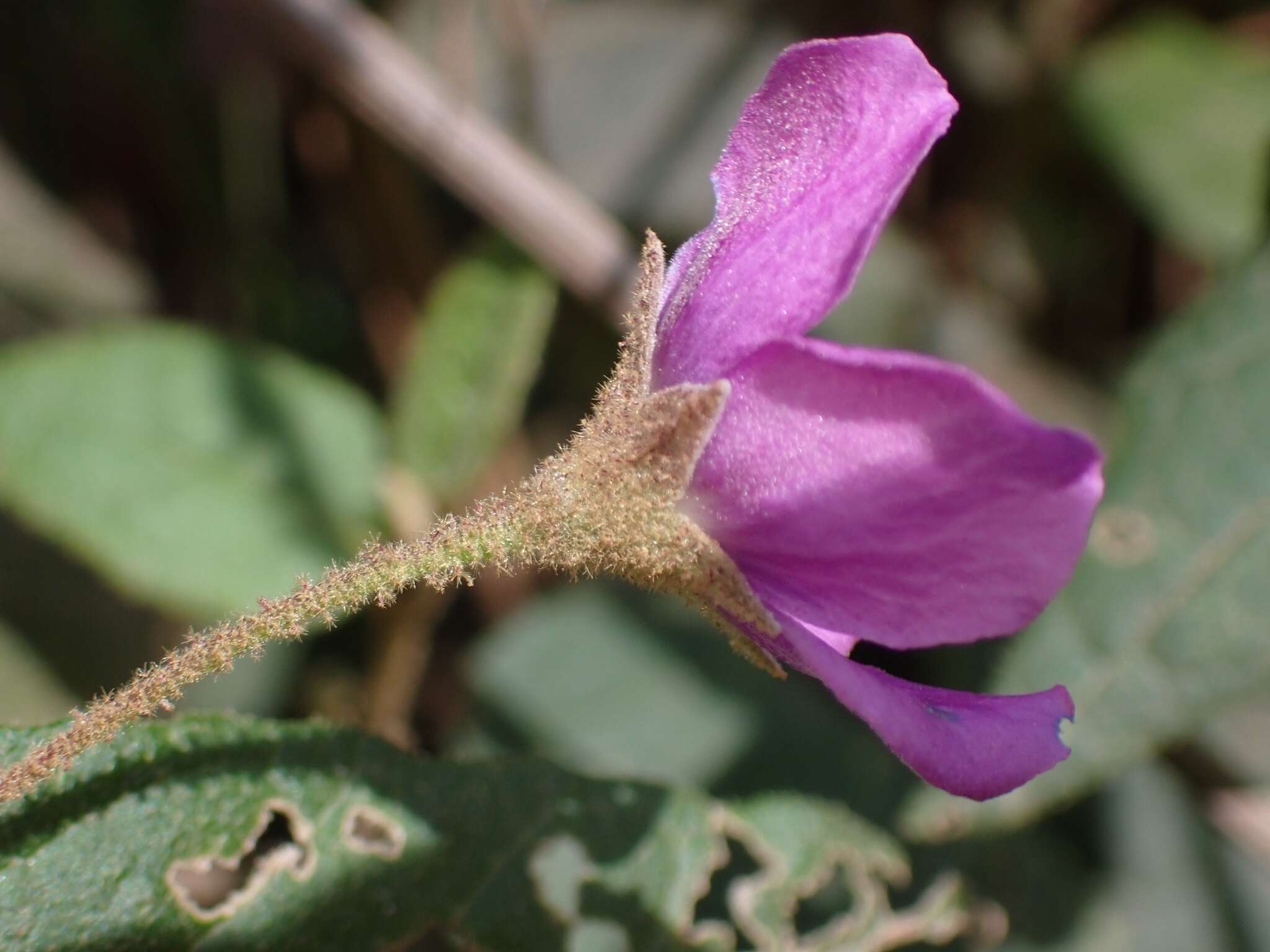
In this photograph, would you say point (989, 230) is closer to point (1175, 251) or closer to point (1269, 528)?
point (1175, 251)

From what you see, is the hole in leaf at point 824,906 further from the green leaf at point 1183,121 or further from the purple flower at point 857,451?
the green leaf at point 1183,121

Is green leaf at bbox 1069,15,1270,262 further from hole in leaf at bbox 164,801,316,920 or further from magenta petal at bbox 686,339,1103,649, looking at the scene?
hole in leaf at bbox 164,801,316,920

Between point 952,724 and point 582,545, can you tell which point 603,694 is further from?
point 952,724

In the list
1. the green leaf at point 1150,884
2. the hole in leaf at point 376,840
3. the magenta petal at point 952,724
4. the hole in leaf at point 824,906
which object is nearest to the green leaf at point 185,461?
the hole in leaf at point 376,840

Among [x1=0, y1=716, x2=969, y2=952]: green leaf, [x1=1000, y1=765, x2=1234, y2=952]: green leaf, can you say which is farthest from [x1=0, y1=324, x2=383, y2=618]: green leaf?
[x1=1000, y1=765, x2=1234, y2=952]: green leaf

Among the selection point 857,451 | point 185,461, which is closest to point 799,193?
point 857,451

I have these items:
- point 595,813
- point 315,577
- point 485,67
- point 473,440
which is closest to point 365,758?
point 595,813
